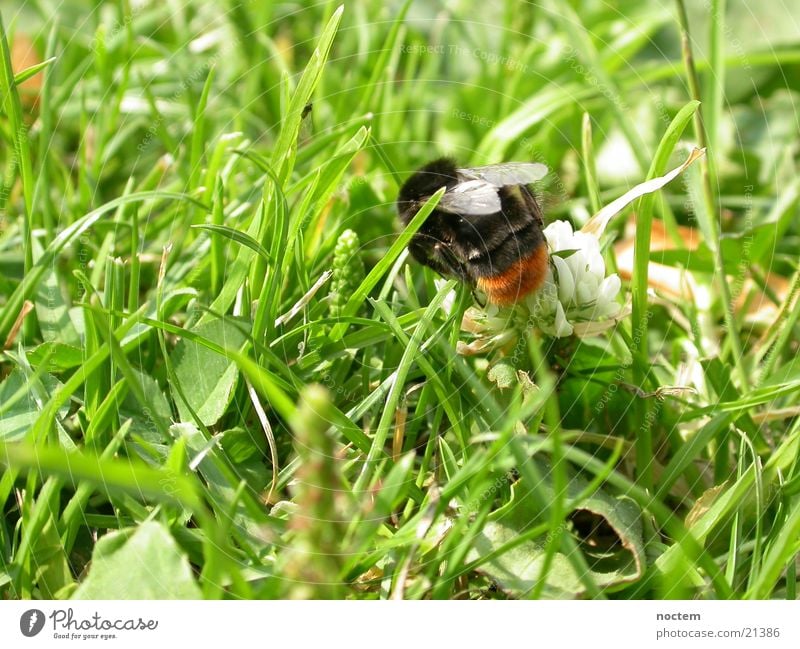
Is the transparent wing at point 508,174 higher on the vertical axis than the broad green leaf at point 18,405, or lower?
higher

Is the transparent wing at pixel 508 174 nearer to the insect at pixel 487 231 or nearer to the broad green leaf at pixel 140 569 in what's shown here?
the insect at pixel 487 231

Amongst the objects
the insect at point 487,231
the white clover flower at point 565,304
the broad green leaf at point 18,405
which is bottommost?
the broad green leaf at point 18,405

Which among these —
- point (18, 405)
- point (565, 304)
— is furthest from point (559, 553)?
point (18, 405)

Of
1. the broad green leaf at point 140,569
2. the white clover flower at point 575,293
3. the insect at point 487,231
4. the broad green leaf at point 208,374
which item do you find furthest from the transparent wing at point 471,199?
the broad green leaf at point 140,569

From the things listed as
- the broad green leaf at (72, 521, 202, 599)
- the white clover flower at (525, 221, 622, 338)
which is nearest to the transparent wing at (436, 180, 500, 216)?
the white clover flower at (525, 221, 622, 338)

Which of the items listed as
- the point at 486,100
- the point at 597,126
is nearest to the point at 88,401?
the point at 486,100

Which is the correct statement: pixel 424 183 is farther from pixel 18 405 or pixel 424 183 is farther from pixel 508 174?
pixel 18 405

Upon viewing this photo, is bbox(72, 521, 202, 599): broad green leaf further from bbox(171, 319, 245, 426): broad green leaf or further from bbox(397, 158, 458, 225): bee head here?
bbox(397, 158, 458, 225): bee head
